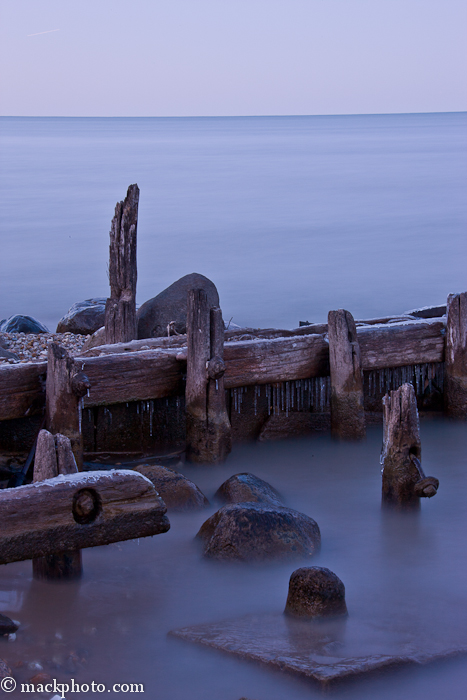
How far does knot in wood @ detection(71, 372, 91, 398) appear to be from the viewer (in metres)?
5.82

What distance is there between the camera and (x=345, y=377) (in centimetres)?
705

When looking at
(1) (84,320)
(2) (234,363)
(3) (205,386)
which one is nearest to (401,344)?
(2) (234,363)

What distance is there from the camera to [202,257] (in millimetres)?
23469

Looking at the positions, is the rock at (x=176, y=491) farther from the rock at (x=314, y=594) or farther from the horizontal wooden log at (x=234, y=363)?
the rock at (x=314, y=594)

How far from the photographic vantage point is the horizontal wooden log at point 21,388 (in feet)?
19.7

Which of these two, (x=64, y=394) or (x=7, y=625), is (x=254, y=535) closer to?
(x=7, y=625)

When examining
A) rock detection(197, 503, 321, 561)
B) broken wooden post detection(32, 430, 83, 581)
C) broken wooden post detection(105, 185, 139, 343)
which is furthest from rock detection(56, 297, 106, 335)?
broken wooden post detection(32, 430, 83, 581)

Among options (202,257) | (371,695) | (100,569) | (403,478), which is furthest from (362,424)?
(202,257)

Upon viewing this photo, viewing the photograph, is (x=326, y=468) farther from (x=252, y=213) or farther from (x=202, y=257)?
(x=252, y=213)

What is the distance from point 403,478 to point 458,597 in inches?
48.1

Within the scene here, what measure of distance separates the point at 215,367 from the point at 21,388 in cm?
160

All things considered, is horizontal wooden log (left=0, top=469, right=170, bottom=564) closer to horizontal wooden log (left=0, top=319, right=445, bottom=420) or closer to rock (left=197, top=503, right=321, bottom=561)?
rock (left=197, top=503, right=321, bottom=561)

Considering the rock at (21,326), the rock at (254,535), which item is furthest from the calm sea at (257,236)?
the rock at (254,535)
